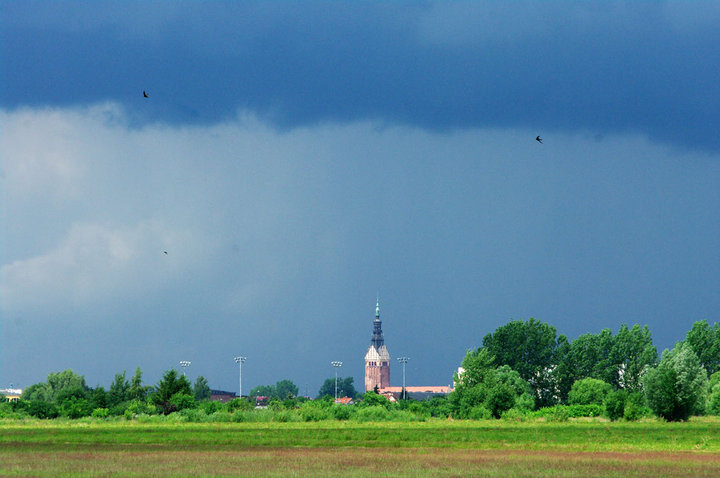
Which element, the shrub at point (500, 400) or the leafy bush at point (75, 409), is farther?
the leafy bush at point (75, 409)

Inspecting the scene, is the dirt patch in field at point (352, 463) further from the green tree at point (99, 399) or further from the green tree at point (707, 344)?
the green tree at point (707, 344)

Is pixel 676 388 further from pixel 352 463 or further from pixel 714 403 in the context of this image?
pixel 352 463

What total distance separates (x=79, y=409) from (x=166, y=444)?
222 ft

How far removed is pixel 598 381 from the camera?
136125 mm

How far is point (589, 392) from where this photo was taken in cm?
13400

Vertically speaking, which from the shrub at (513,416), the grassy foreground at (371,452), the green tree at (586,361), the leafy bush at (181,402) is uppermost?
the green tree at (586,361)

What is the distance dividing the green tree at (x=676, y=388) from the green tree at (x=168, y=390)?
58.8 meters

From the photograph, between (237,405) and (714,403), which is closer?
(714,403)

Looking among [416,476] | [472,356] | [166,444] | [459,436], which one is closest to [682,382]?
[459,436]

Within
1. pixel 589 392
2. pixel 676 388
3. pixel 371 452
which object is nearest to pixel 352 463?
pixel 371 452

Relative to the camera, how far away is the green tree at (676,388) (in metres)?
92.1

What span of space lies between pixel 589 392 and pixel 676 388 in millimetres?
42434

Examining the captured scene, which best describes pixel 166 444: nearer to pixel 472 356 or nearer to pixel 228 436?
pixel 228 436

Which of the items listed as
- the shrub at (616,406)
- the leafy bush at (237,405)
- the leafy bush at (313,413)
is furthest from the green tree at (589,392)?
the leafy bush at (237,405)
